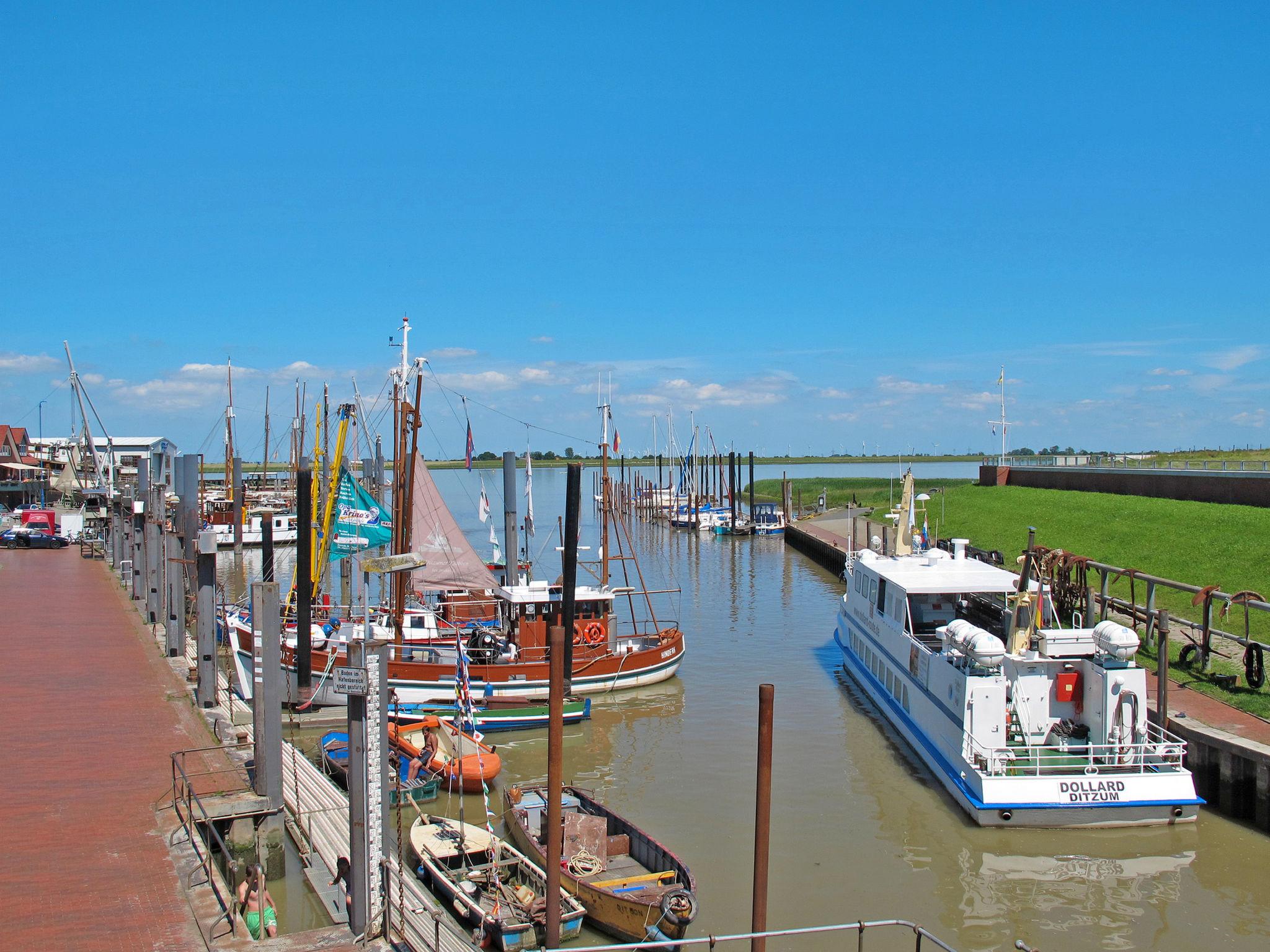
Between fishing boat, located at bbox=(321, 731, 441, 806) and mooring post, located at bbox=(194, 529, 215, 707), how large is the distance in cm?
329

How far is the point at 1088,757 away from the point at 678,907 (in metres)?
8.67

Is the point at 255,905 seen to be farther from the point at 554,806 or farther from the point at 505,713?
the point at 505,713

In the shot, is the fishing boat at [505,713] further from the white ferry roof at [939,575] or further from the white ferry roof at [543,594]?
the white ferry roof at [939,575]

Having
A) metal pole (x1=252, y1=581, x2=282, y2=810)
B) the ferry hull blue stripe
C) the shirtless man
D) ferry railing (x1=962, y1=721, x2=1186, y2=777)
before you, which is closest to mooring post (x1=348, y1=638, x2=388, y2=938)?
the shirtless man

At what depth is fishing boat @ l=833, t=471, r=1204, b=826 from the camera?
16.2 m

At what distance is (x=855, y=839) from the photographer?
1666 cm

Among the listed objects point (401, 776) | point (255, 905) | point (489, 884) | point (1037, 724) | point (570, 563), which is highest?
point (570, 563)

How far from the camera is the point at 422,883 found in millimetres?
13945

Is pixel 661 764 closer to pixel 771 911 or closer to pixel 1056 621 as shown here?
pixel 771 911

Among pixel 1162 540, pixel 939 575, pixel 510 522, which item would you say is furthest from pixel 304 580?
pixel 1162 540

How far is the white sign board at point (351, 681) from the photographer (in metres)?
10.1

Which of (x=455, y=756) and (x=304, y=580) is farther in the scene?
(x=304, y=580)

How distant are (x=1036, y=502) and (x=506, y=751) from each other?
154 ft

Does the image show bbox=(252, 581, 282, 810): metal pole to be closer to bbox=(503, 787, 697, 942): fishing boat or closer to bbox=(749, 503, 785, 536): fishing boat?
bbox=(503, 787, 697, 942): fishing boat
